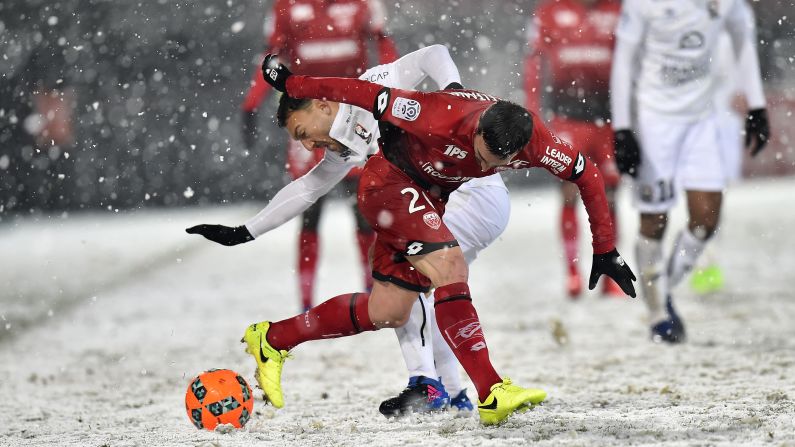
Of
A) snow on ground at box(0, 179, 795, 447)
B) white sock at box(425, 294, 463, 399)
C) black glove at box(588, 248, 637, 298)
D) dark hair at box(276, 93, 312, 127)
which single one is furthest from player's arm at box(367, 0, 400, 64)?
black glove at box(588, 248, 637, 298)

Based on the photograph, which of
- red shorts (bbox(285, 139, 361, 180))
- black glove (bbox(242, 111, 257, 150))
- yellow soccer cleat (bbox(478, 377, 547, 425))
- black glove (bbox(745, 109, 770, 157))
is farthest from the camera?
red shorts (bbox(285, 139, 361, 180))

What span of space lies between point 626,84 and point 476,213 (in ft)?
7.37

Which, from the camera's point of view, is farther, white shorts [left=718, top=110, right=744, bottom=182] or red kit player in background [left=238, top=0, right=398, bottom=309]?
red kit player in background [left=238, top=0, right=398, bottom=309]

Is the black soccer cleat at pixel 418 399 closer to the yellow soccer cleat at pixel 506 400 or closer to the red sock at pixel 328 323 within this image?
the red sock at pixel 328 323

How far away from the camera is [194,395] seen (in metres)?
4.27

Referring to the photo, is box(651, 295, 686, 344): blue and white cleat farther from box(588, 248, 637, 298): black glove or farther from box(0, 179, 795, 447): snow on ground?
box(588, 248, 637, 298): black glove

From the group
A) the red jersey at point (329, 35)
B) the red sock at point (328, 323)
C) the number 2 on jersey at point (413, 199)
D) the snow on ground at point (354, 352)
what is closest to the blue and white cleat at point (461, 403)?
the snow on ground at point (354, 352)

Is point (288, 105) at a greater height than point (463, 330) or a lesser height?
greater

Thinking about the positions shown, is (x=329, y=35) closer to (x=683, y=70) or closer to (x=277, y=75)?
(x=683, y=70)

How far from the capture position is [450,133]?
155 inches

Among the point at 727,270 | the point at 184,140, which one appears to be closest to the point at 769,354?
the point at 727,270

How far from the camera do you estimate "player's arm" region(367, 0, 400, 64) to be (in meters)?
7.09

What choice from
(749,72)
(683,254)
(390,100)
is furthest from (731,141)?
(390,100)

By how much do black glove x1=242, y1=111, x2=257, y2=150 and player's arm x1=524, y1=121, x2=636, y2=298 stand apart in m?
3.05
